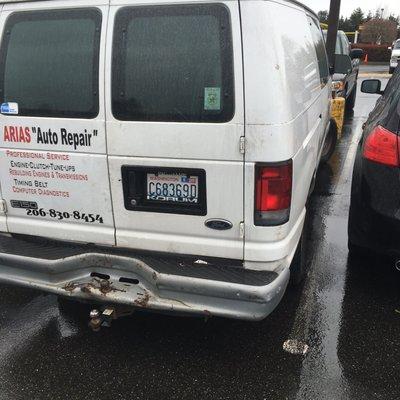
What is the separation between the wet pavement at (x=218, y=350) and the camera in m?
2.70

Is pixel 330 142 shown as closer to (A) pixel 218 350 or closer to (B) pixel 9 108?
(A) pixel 218 350

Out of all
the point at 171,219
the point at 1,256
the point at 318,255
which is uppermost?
the point at 171,219

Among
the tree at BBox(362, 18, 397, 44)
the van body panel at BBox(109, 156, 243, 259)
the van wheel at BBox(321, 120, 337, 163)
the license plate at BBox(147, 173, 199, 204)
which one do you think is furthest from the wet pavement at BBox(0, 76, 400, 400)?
the tree at BBox(362, 18, 397, 44)

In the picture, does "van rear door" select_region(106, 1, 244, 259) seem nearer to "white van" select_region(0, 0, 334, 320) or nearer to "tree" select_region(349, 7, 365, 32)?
"white van" select_region(0, 0, 334, 320)

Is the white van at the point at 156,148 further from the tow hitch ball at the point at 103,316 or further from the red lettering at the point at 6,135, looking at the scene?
the tow hitch ball at the point at 103,316

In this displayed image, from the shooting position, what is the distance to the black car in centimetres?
296

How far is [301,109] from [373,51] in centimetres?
3894

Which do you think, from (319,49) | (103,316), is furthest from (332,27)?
(103,316)

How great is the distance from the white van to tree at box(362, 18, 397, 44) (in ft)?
152

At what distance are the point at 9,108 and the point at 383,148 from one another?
7.95 ft

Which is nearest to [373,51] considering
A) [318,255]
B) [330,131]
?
[330,131]

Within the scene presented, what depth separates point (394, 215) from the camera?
9.77ft

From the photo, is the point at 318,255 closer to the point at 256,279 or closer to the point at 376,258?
the point at 376,258

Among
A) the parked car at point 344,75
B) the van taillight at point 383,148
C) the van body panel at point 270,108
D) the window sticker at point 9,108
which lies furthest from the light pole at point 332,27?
the window sticker at point 9,108
